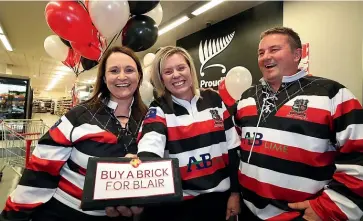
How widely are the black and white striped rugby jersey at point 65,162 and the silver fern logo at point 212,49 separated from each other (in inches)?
161

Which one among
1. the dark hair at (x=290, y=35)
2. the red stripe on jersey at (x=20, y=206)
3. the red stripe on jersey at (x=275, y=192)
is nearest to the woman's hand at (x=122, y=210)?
the red stripe on jersey at (x=20, y=206)

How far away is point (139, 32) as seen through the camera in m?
2.33

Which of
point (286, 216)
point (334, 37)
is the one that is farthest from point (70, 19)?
point (334, 37)

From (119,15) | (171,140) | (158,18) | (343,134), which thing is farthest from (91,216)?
(158,18)

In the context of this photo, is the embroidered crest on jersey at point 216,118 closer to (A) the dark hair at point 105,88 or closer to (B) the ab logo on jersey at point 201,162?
(B) the ab logo on jersey at point 201,162

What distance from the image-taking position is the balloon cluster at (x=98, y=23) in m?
2.10

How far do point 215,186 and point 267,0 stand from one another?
389cm

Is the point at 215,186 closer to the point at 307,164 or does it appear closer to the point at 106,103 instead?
the point at 307,164

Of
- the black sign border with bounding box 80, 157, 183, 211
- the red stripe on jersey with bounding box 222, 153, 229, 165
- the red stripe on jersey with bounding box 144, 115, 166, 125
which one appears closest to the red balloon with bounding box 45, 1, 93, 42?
the red stripe on jersey with bounding box 144, 115, 166, 125

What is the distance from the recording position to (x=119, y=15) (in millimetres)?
2139

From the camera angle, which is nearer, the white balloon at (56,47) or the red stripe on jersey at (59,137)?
the red stripe on jersey at (59,137)

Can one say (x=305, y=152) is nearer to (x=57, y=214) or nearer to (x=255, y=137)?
(x=255, y=137)

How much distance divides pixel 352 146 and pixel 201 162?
2.24 feet

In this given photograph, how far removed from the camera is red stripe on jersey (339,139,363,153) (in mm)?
961
